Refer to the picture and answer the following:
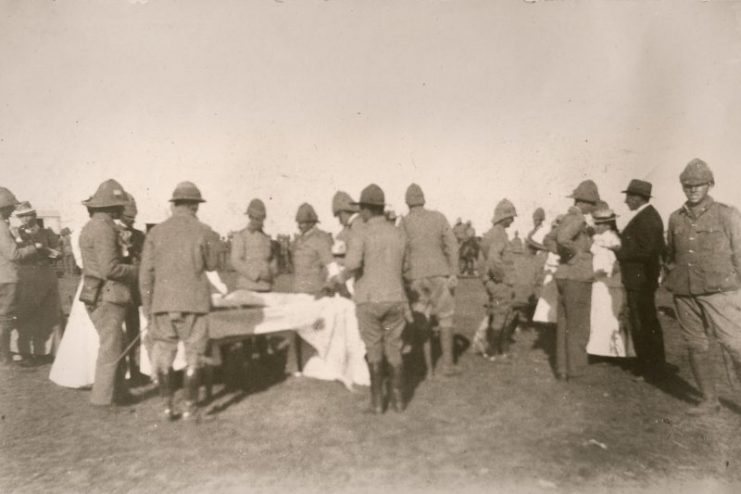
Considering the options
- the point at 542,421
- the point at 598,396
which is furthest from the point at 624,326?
the point at 542,421

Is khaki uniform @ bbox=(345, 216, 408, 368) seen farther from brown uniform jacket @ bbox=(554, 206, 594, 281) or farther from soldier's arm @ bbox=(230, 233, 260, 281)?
soldier's arm @ bbox=(230, 233, 260, 281)

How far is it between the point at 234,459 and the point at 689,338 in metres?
4.33

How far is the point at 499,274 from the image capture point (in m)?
7.60

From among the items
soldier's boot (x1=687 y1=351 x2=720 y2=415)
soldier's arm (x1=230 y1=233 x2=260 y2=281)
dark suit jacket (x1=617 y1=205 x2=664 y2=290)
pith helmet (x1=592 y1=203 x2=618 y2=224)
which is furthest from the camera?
soldier's arm (x1=230 y1=233 x2=260 y2=281)

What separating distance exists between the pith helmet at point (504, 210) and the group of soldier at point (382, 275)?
0.01m

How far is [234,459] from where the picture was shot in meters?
4.65

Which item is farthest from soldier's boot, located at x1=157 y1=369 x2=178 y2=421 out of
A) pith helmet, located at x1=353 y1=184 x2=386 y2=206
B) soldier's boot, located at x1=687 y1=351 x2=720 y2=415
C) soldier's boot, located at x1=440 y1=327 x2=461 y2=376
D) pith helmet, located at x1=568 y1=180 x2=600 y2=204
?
soldier's boot, located at x1=687 y1=351 x2=720 y2=415

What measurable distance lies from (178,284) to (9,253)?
11.3 feet

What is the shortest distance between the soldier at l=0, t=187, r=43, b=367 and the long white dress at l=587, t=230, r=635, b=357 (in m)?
7.24

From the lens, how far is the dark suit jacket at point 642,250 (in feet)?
22.0

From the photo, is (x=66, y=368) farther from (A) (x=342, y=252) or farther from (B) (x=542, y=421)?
(B) (x=542, y=421)

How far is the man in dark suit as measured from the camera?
6734 mm

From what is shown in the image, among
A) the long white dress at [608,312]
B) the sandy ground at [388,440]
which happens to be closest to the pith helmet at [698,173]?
the long white dress at [608,312]

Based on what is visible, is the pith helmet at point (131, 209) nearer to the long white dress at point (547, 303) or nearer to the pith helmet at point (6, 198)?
the pith helmet at point (6, 198)
